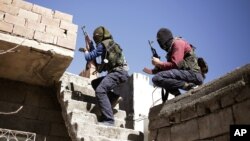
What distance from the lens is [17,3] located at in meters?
5.49

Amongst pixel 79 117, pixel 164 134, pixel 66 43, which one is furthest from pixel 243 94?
pixel 66 43

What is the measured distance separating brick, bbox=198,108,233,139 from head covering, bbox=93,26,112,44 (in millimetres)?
3204

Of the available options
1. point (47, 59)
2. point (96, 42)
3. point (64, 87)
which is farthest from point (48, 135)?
point (96, 42)

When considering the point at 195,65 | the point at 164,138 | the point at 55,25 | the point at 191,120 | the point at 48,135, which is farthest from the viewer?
the point at 48,135

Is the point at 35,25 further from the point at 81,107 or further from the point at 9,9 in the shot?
the point at 81,107

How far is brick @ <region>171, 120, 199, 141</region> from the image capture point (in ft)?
10.5

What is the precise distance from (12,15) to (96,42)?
177cm

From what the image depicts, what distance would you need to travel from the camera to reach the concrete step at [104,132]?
4.26 meters

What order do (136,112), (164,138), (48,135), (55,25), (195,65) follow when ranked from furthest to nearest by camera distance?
(136,112) < (48,135) < (55,25) < (195,65) < (164,138)

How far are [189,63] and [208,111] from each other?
123 cm

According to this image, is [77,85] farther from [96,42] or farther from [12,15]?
[12,15]

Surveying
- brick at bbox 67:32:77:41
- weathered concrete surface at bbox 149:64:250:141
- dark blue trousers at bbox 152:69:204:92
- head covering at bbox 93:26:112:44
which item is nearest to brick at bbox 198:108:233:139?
weathered concrete surface at bbox 149:64:250:141

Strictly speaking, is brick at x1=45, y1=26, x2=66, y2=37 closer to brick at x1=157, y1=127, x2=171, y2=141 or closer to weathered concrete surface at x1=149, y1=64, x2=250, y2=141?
weathered concrete surface at x1=149, y1=64, x2=250, y2=141

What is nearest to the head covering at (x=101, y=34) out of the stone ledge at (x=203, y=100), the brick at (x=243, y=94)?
the stone ledge at (x=203, y=100)
